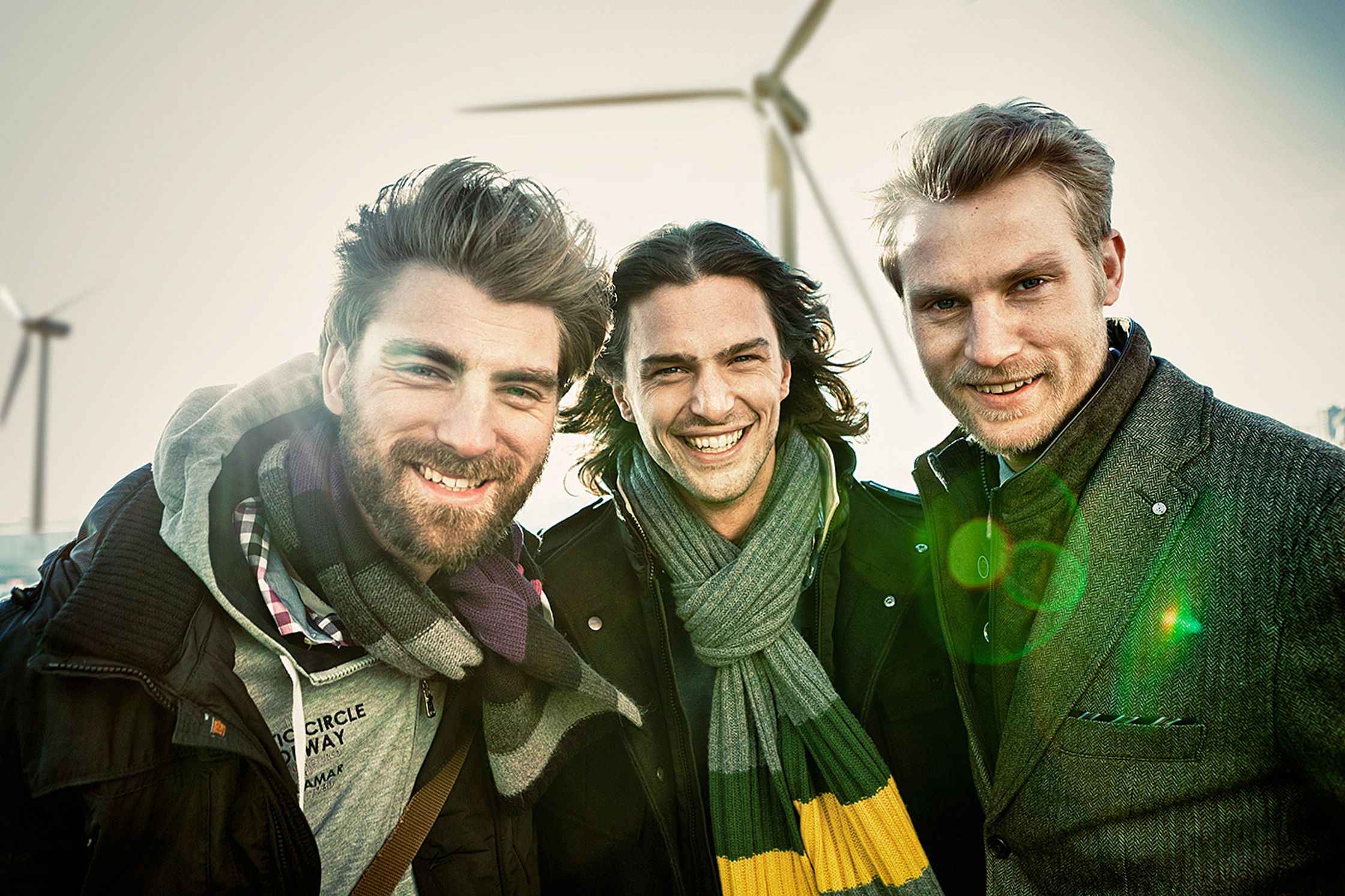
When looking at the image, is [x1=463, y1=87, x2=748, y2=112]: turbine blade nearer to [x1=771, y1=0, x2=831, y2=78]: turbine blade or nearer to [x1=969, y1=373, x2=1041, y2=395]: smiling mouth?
[x1=771, y1=0, x2=831, y2=78]: turbine blade

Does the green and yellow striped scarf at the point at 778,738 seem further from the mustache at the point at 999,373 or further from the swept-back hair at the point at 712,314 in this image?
the mustache at the point at 999,373

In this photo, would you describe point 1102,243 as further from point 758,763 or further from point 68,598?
point 68,598

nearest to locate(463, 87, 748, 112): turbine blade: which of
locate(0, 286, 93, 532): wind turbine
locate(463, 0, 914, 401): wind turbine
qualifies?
locate(463, 0, 914, 401): wind turbine

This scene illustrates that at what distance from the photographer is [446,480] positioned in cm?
270

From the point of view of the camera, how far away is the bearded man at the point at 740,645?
306 centimetres

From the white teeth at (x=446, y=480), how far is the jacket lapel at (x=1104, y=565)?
207cm

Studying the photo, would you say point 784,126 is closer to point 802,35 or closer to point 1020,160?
point 802,35

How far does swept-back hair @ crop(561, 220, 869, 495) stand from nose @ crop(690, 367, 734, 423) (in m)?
0.38

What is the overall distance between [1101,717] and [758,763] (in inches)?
59.8

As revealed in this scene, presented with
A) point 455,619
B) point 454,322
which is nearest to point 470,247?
point 454,322

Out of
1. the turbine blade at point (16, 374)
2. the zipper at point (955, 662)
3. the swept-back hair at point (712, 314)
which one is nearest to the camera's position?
the zipper at point (955, 662)

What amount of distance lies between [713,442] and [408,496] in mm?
1516

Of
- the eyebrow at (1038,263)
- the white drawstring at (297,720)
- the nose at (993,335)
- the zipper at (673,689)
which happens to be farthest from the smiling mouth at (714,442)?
the white drawstring at (297,720)

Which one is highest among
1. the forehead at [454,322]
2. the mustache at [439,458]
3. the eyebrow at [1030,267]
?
the eyebrow at [1030,267]
